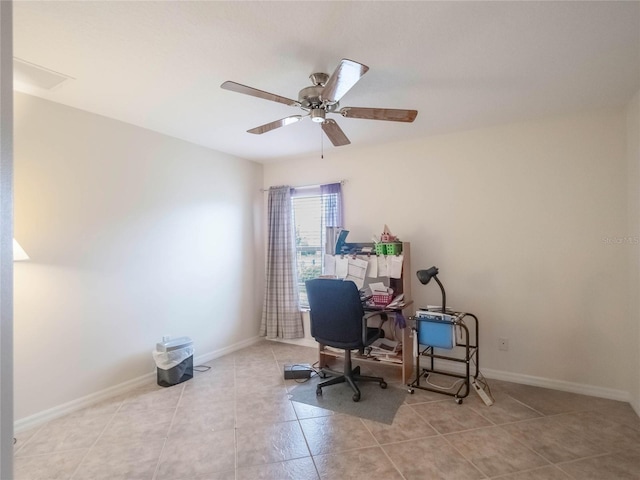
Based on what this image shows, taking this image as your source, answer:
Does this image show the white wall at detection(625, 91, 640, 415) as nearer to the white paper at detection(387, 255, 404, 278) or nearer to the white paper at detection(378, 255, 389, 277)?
the white paper at detection(387, 255, 404, 278)

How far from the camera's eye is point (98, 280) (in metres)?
2.67

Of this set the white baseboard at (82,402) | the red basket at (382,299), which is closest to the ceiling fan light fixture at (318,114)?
the red basket at (382,299)

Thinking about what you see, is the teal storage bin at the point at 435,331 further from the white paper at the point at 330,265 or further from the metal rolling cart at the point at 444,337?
the white paper at the point at 330,265

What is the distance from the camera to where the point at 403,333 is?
9.53 ft

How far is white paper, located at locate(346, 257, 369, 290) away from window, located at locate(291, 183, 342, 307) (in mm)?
661

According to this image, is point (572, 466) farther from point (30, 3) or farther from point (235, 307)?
point (30, 3)

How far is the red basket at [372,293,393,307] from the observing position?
2.99 metres

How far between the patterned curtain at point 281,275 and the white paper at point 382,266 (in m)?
1.30

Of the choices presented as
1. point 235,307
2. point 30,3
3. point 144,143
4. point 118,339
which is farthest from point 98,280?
point 30,3

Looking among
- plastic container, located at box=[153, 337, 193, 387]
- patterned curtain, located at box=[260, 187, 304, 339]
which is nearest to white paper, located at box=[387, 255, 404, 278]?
patterned curtain, located at box=[260, 187, 304, 339]

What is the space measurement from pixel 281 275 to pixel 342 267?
41.2 inches

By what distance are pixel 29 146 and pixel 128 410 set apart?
216 cm

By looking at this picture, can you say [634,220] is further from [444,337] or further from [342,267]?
[342,267]

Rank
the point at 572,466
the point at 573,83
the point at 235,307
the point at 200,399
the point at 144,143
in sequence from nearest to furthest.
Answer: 1. the point at 572,466
2. the point at 573,83
3. the point at 200,399
4. the point at 144,143
5. the point at 235,307
